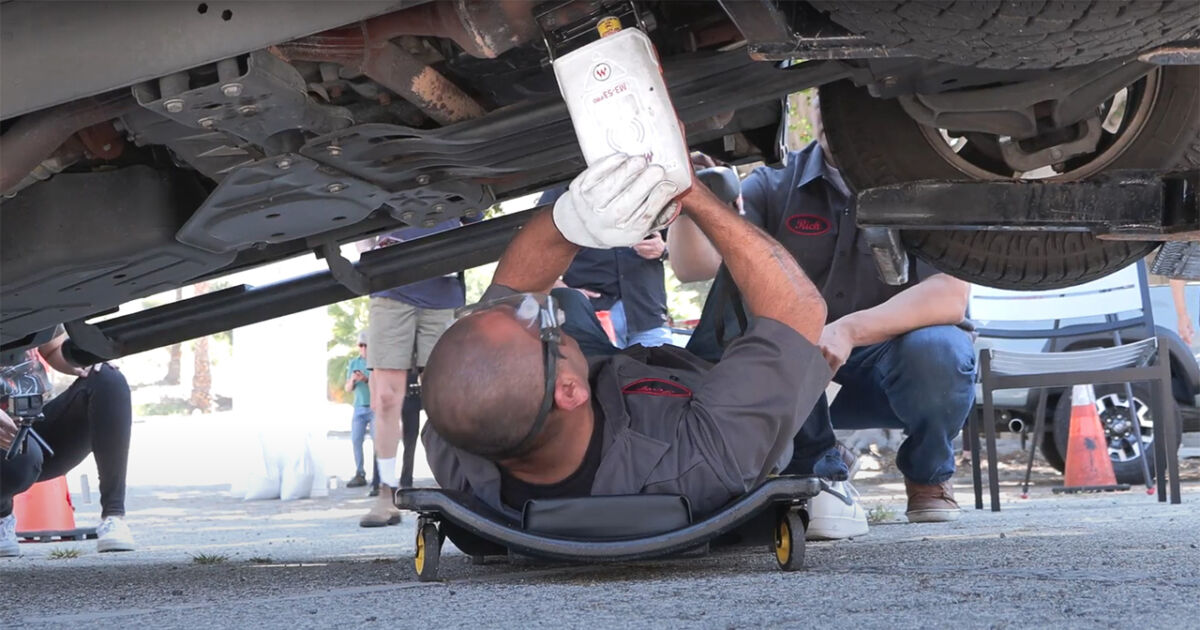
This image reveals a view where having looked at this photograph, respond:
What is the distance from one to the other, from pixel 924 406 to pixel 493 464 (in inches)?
69.1

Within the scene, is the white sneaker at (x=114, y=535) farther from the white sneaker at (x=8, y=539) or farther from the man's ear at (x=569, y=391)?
the man's ear at (x=569, y=391)

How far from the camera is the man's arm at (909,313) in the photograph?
3.47m

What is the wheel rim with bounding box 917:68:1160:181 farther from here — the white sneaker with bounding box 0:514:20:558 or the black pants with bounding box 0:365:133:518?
the white sneaker with bounding box 0:514:20:558

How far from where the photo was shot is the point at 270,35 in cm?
172


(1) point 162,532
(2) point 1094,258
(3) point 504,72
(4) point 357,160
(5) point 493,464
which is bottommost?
(1) point 162,532

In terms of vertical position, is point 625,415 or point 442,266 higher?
point 442,266

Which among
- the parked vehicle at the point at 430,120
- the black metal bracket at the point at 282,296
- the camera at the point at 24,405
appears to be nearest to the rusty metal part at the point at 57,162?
the parked vehicle at the point at 430,120

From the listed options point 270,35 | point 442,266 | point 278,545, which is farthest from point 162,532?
point 270,35

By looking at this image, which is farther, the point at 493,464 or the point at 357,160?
the point at 493,464

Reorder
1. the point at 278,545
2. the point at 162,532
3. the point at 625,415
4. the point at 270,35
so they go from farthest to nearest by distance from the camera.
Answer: the point at 162,532 → the point at 278,545 → the point at 625,415 → the point at 270,35

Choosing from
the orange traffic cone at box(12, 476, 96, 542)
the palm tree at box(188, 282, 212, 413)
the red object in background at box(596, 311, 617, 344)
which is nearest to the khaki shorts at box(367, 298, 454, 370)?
Result: the red object in background at box(596, 311, 617, 344)

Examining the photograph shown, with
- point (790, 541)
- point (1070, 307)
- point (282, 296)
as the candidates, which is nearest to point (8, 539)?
point (282, 296)

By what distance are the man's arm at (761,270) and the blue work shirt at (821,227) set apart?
153cm

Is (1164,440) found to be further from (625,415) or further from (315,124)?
(315,124)
